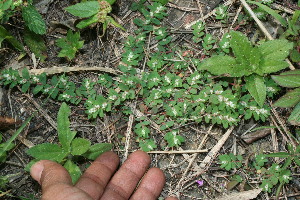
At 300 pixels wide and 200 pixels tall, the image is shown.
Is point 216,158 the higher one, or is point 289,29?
point 289,29

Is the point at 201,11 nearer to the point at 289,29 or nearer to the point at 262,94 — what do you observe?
the point at 289,29

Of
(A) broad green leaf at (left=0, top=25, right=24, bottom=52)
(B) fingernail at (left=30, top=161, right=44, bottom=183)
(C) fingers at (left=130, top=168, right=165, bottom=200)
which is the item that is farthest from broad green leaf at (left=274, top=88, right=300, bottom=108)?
(A) broad green leaf at (left=0, top=25, right=24, bottom=52)

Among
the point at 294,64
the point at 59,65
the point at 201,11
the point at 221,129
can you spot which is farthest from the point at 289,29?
the point at 59,65

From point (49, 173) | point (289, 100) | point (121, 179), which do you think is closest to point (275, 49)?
point (289, 100)

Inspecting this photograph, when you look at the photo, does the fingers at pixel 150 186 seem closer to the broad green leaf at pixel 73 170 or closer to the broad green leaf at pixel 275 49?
the broad green leaf at pixel 73 170

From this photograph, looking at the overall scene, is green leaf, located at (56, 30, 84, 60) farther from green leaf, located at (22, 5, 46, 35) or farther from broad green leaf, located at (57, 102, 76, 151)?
broad green leaf, located at (57, 102, 76, 151)
